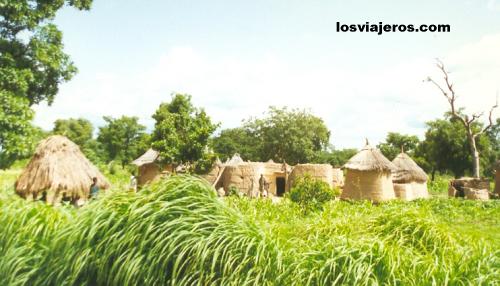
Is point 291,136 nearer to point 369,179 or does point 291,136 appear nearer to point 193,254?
point 369,179

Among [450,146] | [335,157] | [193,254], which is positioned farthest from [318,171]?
[335,157]

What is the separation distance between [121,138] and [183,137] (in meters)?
30.5

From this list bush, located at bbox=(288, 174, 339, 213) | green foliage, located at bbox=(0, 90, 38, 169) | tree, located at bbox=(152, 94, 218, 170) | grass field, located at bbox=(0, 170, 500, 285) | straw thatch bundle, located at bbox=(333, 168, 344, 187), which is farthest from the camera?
straw thatch bundle, located at bbox=(333, 168, 344, 187)

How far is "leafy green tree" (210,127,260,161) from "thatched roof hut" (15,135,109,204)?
3097 cm

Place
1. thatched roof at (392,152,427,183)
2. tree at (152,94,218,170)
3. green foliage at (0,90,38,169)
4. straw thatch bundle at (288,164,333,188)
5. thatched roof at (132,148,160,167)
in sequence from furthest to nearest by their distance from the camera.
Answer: thatched roof at (132,148,160,167)
thatched roof at (392,152,427,183)
straw thatch bundle at (288,164,333,188)
tree at (152,94,218,170)
green foliage at (0,90,38,169)

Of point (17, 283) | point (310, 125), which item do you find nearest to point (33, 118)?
point (17, 283)

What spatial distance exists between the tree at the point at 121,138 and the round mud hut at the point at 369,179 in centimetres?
3316

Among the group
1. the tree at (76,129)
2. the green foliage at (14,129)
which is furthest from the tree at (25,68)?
the tree at (76,129)

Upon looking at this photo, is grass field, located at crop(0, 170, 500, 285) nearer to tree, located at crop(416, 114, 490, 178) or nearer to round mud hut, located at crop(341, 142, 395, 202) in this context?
round mud hut, located at crop(341, 142, 395, 202)

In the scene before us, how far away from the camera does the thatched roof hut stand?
7.84 metres

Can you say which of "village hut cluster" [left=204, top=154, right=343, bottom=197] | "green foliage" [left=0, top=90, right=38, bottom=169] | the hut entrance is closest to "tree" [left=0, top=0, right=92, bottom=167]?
"green foliage" [left=0, top=90, right=38, bottom=169]

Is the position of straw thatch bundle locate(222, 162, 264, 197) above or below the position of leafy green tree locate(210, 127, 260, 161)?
below

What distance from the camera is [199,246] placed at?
309 cm

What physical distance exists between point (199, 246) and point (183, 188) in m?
0.55
